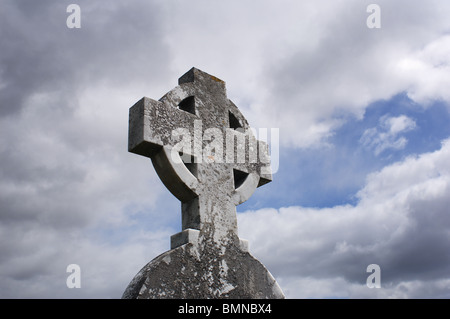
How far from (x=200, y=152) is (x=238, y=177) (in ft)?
2.46

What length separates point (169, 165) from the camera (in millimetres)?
4066

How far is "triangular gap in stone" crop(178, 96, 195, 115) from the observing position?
4695 millimetres

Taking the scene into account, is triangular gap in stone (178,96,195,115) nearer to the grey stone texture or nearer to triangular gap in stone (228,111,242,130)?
the grey stone texture

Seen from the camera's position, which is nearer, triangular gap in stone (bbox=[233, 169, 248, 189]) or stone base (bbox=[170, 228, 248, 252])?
stone base (bbox=[170, 228, 248, 252])

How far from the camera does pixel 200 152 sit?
14.5ft

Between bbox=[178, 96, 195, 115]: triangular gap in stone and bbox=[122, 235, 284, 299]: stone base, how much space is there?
1451 millimetres

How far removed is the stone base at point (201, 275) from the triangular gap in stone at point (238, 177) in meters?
0.87

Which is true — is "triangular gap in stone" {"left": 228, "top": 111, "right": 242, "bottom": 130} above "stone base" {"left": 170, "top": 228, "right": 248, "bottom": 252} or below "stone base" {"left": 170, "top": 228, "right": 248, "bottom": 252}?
above

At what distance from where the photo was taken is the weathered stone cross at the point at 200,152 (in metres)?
4.09

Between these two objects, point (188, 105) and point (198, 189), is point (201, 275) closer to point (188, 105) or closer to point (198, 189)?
point (198, 189)

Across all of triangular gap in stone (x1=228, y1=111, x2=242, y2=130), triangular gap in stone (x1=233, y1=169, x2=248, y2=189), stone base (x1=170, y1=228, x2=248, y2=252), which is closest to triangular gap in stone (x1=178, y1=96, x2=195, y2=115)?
triangular gap in stone (x1=228, y1=111, x2=242, y2=130)
